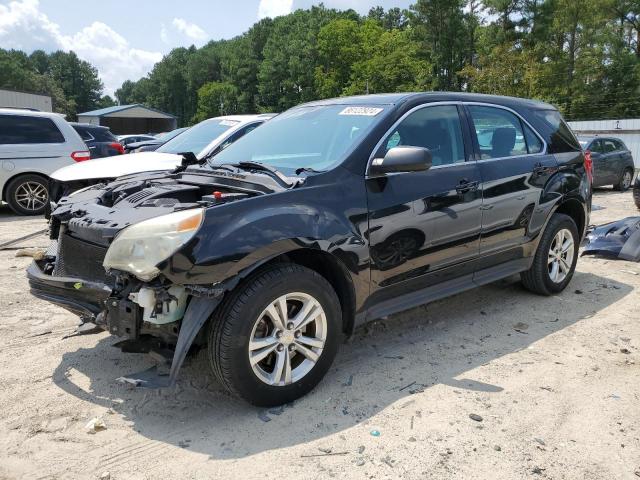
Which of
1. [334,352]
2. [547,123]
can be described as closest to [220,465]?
[334,352]

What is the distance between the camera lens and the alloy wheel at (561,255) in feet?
17.1

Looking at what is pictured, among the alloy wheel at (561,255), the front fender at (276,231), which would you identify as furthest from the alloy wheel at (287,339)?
the alloy wheel at (561,255)

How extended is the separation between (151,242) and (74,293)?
2.75ft

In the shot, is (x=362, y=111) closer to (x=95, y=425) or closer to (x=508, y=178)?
(x=508, y=178)

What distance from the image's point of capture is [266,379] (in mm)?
3131

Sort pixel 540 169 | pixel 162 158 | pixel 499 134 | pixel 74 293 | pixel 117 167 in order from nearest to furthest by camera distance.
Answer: pixel 74 293
pixel 499 134
pixel 540 169
pixel 117 167
pixel 162 158

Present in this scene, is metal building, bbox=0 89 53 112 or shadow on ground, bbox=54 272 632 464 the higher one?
metal building, bbox=0 89 53 112

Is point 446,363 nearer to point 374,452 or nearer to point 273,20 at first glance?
point 374,452

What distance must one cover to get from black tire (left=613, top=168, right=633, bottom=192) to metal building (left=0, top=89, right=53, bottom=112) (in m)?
30.1

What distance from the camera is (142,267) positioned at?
2.82 metres

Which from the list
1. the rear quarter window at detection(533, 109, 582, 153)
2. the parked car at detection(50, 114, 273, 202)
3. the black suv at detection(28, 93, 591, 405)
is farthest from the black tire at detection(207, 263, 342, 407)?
the rear quarter window at detection(533, 109, 582, 153)

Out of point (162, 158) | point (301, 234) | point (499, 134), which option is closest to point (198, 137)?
point (162, 158)

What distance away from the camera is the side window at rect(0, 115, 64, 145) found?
32.3 feet

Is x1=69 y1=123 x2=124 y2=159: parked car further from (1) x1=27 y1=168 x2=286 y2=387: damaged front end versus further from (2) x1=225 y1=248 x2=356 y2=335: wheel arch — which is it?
(2) x1=225 y1=248 x2=356 y2=335: wheel arch
